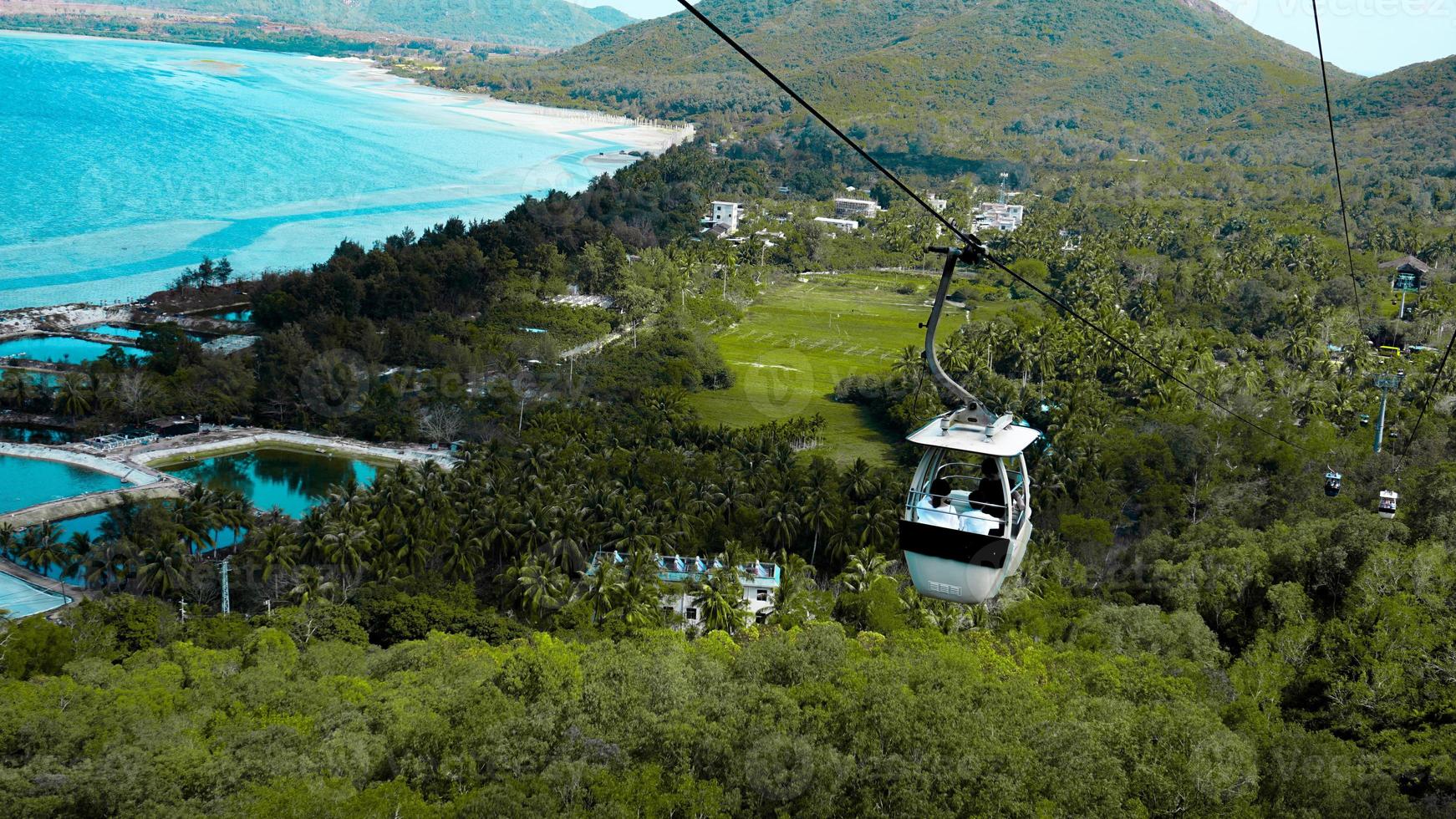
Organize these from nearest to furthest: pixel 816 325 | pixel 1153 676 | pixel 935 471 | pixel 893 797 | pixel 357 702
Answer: pixel 935 471 → pixel 893 797 → pixel 357 702 → pixel 1153 676 → pixel 816 325

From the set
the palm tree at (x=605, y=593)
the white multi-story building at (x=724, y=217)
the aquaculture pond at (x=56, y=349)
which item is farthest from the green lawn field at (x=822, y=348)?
the aquaculture pond at (x=56, y=349)

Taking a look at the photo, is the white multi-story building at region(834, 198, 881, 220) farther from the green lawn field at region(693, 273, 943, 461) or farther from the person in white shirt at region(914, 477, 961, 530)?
the person in white shirt at region(914, 477, 961, 530)

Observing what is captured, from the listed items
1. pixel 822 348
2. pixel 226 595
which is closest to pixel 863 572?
pixel 226 595

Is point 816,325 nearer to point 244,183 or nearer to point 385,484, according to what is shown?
point 385,484

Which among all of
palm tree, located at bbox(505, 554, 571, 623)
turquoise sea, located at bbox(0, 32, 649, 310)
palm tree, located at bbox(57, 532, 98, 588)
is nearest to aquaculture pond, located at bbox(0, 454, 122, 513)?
palm tree, located at bbox(57, 532, 98, 588)

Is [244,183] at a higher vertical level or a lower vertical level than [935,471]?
lower

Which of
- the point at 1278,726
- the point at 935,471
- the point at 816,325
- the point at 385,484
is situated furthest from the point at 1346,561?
the point at 816,325
